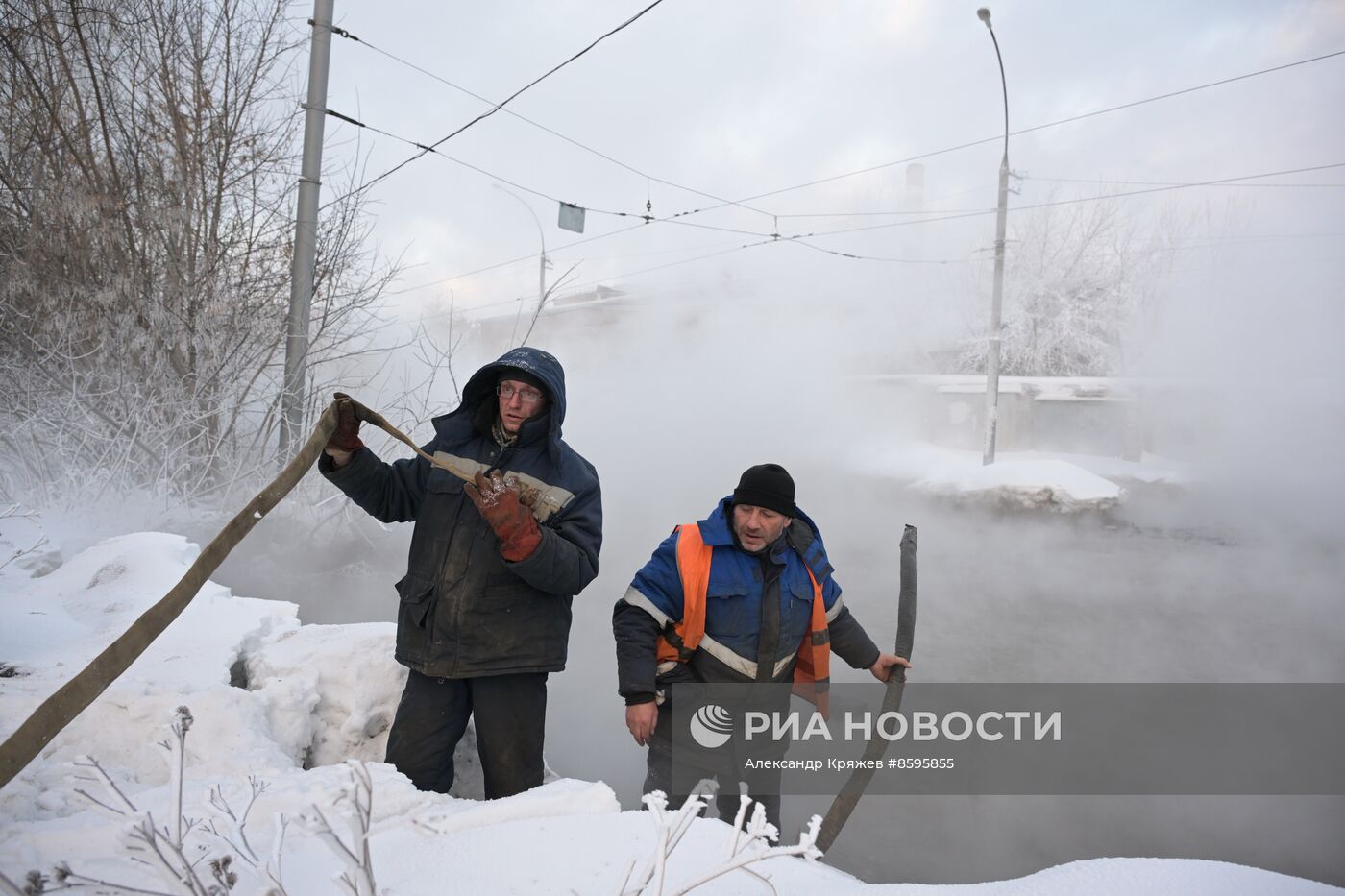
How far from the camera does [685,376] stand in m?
18.2

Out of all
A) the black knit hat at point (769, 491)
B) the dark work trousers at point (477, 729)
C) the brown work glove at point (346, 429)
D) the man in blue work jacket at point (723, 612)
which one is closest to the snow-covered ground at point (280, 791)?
the dark work trousers at point (477, 729)

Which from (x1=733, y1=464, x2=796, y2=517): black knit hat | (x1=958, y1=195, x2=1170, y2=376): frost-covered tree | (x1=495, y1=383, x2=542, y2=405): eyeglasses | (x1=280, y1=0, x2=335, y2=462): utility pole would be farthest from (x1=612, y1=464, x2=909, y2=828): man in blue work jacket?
(x1=958, y1=195, x2=1170, y2=376): frost-covered tree

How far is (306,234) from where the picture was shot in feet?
19.0

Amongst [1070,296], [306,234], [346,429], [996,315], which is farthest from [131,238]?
[1070,296]

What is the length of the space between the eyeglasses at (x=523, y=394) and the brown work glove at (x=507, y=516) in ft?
1.49

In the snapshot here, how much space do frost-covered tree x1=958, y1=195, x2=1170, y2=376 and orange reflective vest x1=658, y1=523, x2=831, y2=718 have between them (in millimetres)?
21386

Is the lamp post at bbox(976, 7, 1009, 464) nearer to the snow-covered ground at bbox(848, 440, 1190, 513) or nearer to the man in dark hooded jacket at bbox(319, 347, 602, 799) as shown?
the snow-covered ground at bbox(848, 440, 1190, 513)

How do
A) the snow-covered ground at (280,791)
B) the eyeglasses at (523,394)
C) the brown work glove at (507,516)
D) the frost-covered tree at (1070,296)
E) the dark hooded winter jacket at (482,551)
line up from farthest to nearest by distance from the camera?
the frost-covered tree at (1070,296), the eyeglasses at (523,394), the dark hooded winter jacket at (482,551), the brown work glove at (507,516), the snow-covered ground at (280,791)

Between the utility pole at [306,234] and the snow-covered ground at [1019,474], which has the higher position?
the utility pole at [306,234]

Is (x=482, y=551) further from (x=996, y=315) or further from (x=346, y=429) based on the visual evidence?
(x=996, y=315)

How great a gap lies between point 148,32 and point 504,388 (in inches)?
234

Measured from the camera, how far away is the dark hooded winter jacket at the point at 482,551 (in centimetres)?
235

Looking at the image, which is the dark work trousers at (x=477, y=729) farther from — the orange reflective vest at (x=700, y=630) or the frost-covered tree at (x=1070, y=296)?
the frost-covered tree at (x=1070, y=296)

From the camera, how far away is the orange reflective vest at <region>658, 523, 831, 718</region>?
260 centimetres
